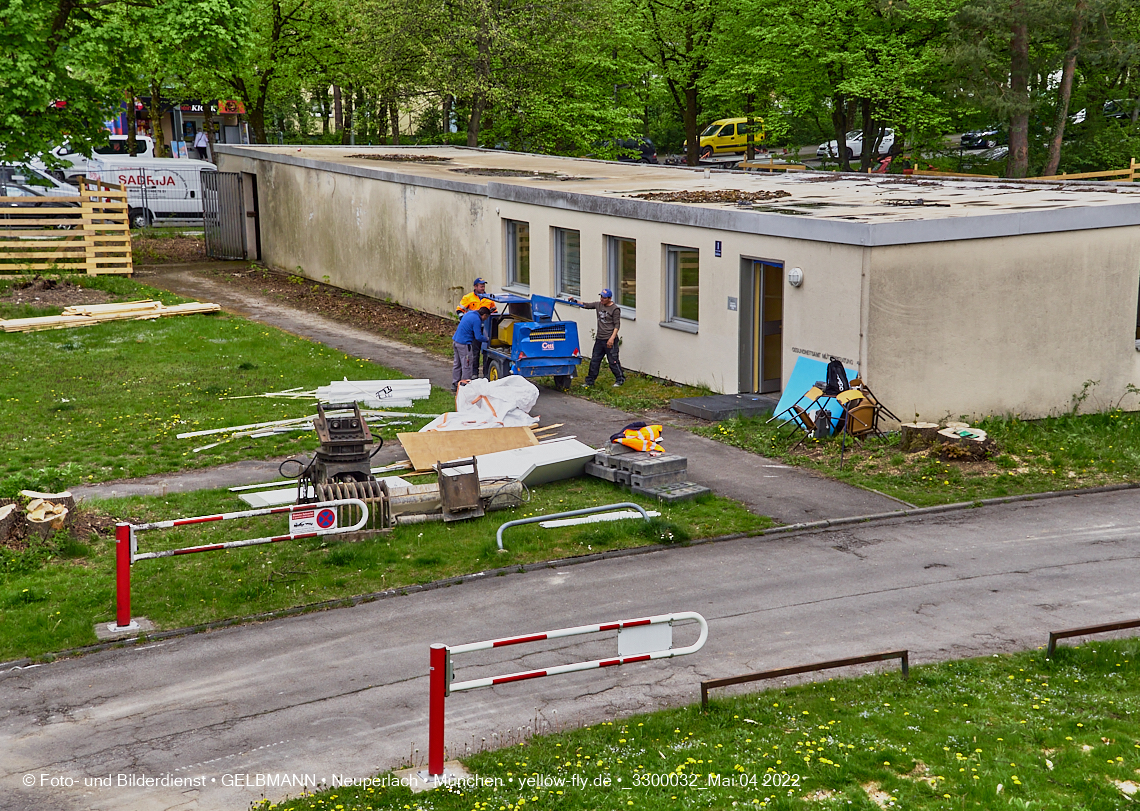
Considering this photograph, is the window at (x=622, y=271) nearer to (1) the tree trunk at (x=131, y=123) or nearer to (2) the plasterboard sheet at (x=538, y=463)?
(2) the plasterboard sheet at (x=538, y=463)

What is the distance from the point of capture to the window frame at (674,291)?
19859 mm

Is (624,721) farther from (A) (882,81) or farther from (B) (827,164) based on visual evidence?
(B) (827,164)

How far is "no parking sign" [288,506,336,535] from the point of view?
36.6 feet

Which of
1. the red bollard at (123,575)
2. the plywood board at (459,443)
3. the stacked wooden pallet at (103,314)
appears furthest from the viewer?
the stacked wooden pallet at (103,314)

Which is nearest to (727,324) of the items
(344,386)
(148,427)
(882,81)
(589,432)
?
(589,432)

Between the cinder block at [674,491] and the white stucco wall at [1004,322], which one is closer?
the cinder block at [674,491]

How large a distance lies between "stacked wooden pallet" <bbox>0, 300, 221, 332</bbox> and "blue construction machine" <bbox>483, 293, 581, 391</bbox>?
9.59m

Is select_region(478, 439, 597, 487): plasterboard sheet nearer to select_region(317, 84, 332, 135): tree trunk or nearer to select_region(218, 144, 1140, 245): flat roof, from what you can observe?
select_region(218, 144, 1140, 245): flat roof

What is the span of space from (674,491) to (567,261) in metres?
9.67

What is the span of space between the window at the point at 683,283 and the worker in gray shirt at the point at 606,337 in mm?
1194

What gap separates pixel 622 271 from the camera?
2136 centimetres

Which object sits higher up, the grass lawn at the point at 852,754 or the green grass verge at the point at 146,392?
the green grass verge at the point at 146,392

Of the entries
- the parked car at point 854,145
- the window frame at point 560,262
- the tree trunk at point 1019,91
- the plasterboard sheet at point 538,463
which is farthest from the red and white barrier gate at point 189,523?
the parked car at point 854,145

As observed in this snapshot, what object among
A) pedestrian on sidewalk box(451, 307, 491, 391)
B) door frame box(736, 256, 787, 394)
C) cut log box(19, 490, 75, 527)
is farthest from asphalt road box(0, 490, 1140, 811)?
pedestrian on sidewalk box(451, 307, 491, 391)
